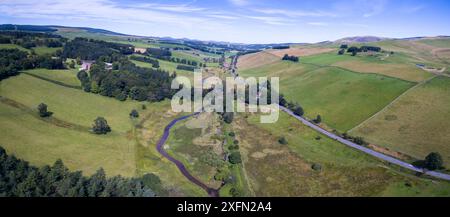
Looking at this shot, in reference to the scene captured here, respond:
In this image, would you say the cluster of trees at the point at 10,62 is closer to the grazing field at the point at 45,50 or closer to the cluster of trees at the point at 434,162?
the grazing field at the point at 45,50

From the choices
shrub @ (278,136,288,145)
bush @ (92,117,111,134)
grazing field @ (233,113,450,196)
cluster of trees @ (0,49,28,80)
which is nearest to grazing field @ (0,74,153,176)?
bush @ (92,117,111,134)

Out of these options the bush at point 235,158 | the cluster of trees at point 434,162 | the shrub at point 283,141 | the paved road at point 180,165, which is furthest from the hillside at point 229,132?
the cluster of trees at point 434,162

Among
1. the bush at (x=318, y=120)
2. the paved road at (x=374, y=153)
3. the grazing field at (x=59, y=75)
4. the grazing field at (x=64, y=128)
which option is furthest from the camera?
the grazing field at (x=59, y=75)

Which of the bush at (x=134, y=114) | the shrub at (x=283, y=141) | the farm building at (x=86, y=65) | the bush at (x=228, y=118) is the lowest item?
the shrub at (x=283, y=141)

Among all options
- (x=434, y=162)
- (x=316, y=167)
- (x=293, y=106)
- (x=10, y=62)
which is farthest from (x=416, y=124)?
(x=10, y=62)

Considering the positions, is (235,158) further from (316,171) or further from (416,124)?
(416,124)

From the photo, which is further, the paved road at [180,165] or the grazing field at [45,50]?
the grazing field at [45,50]

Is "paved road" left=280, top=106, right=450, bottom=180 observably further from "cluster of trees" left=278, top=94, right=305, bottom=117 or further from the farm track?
"cluster of trees" left=278, top=94, right=305, bottom=117

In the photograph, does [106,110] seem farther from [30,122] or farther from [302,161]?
[302,161]
